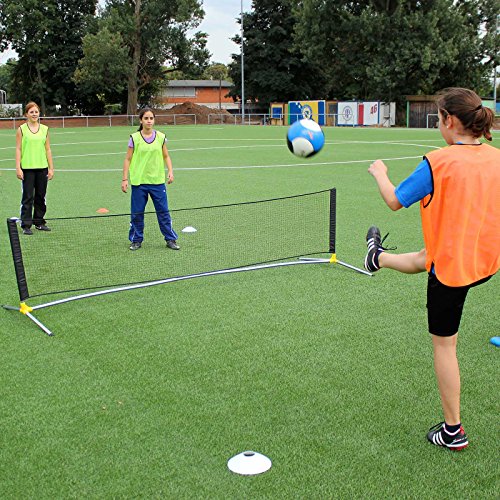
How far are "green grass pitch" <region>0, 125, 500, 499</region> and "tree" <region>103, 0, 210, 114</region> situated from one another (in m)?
59.9

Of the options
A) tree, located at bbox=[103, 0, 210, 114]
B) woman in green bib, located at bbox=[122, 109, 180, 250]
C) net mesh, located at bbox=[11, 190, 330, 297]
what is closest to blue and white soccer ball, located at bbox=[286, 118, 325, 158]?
net mesh, located at bbox=[11, 190, 330, 297]

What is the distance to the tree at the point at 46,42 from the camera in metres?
64.5

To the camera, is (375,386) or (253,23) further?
(253,23)

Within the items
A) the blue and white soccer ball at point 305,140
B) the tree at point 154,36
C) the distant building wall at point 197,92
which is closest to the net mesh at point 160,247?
the blue and white soccer ball at point 305,140

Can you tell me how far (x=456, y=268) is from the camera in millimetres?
3828

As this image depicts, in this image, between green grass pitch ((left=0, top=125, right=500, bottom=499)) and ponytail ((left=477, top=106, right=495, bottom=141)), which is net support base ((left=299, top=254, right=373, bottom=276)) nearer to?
green grass pitch ((left=0, top=125, right=500, bottom=499))

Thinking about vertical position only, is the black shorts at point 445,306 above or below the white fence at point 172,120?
below

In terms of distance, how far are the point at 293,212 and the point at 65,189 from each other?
6651 millimetres

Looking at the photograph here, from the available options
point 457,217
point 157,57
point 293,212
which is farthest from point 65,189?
point 157,57

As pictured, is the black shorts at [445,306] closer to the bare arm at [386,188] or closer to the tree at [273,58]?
the bare arm at [386,188]

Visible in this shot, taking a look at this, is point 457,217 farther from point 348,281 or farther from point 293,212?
point 293,212

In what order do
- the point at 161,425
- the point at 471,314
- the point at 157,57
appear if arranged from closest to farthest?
the point at 161,425 → the point at 471,314 → the point at 157,57

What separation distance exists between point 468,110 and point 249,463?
2435 mm

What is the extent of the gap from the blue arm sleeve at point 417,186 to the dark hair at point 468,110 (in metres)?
0.33
